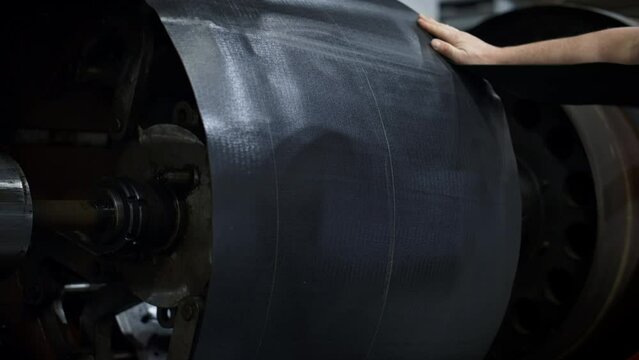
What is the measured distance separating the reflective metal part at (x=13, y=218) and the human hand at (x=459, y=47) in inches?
19.4

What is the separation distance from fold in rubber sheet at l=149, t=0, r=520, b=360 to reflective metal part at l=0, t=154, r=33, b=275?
18cm

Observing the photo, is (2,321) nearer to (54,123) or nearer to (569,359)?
(54,123)

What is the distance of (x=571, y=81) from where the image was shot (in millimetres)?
1134

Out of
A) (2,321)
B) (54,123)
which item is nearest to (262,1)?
(54,123)

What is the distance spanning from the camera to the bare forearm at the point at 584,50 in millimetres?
1068

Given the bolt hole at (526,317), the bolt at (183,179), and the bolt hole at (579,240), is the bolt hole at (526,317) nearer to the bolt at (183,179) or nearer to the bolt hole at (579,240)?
the bolt hole at (579,240)

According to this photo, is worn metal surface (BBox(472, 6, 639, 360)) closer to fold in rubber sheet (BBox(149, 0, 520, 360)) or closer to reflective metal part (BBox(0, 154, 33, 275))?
fold in rubber sheet (BBox(149, 0, 520, 360))

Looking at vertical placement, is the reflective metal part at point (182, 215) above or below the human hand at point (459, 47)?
below

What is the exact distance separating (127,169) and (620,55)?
56cm

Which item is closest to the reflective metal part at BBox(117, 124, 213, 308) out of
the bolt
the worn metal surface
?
the bolt

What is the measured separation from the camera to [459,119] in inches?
41.8

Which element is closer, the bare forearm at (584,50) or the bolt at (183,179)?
the bolt at (183,179)

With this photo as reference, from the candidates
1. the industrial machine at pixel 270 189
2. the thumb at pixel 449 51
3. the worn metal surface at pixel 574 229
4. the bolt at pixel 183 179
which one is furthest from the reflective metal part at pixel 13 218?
the worn metal surface at pixel 574 229

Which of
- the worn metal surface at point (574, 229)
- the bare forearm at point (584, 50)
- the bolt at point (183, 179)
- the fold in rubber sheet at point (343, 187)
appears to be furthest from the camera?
the worn metal surface at point (574, 229)
